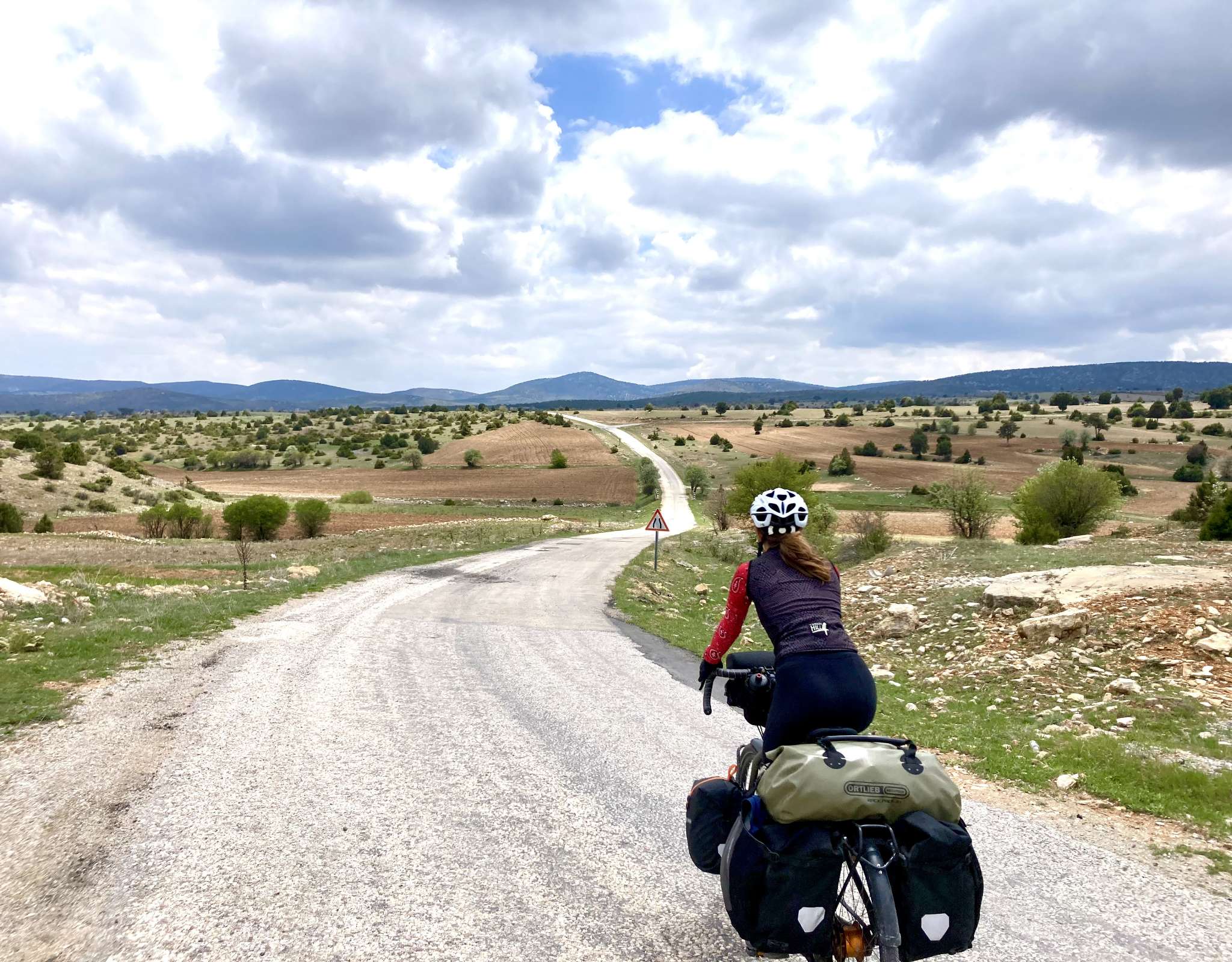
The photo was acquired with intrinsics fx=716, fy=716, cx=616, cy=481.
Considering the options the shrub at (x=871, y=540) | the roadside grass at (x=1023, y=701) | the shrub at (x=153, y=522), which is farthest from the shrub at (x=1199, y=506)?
the shrub at (x=153, y=522)

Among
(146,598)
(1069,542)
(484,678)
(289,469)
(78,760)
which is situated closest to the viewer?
(78,760)

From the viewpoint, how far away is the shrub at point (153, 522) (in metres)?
45.1

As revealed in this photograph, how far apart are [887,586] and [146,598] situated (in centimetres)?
1875

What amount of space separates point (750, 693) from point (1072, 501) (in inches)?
1315

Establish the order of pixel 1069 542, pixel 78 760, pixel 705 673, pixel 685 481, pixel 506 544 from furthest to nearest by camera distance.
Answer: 1. pixel 685 481
2. pixel 506 544
3. pixel 1069 542
4. pixel 78 760
5. pixel 705 673

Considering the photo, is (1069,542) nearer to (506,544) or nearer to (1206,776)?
(1206,776)

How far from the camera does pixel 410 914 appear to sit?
4.45m

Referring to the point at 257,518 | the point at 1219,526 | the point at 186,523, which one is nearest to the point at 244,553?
the point at 257,518

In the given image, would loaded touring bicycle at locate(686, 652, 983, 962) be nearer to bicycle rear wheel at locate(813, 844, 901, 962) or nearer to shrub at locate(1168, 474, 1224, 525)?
bicycle rear wheel at locate(813, 844, 901, 962)

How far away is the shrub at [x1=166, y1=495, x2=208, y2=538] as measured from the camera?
45344 mm

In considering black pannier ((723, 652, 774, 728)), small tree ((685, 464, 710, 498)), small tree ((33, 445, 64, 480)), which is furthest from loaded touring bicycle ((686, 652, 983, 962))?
small tree ((33, 445, 64, 480))

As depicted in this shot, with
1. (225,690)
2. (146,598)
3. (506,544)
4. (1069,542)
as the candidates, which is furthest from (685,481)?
(225,690)

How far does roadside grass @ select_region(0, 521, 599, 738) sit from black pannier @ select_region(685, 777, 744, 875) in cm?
762

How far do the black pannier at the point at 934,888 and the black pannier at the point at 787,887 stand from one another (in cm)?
30
